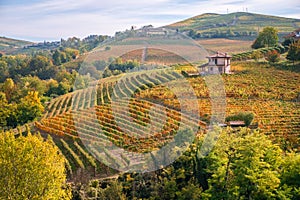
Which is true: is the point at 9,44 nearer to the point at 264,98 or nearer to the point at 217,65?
the point at 217,65

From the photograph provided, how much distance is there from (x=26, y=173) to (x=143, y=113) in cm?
1072

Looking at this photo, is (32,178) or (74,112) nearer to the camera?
(32,178)

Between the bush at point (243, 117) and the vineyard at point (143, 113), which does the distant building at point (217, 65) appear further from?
the bush at point (243, 117)

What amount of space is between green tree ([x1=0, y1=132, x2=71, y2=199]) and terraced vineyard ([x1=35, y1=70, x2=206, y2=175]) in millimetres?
5337

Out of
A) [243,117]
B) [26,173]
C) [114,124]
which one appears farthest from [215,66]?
[26,173]

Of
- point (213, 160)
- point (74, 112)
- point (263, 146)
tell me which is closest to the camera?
point (263, 146)

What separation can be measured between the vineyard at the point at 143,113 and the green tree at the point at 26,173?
5.05 meters

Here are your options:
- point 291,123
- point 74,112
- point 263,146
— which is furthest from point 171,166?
point 74,112

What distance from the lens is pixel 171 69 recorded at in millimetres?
31281

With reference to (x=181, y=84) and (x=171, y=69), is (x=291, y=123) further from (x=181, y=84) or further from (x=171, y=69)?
(x=171, y=69)

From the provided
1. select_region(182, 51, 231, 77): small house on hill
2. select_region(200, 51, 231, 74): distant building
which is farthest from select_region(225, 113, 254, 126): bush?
select_region(200, 51, 231, 74): distant building

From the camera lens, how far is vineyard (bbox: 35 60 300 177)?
18.8m

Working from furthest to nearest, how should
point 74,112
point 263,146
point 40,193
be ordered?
point 74,112
point 263,146
point 40,193

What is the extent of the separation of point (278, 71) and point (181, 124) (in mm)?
17141
